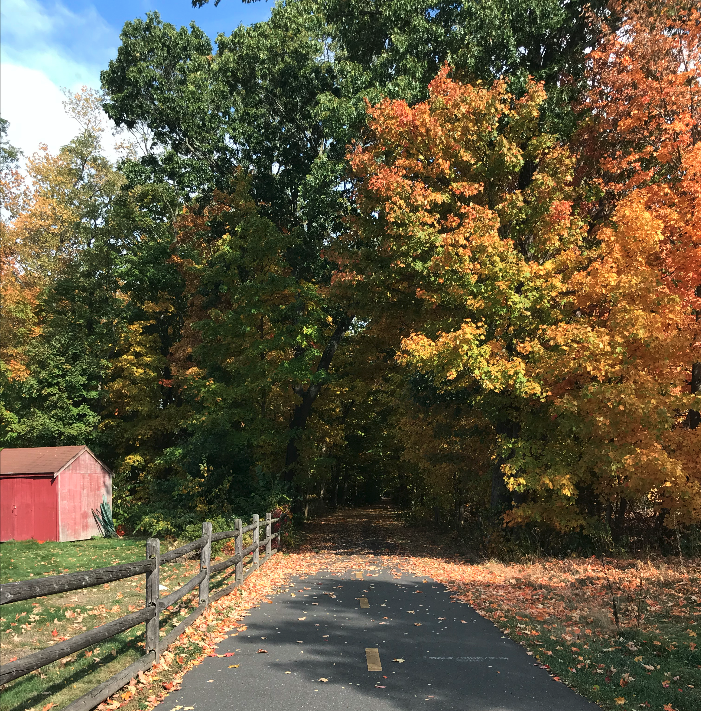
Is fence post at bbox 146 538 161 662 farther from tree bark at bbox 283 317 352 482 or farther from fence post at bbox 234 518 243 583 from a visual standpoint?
tree bark at bbox 283 317 352 482

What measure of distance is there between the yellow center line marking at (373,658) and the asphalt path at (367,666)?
0.12ft

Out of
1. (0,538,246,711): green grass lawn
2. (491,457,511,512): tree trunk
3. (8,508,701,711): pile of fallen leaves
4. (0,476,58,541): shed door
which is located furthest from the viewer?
(491,457,511,512): tree trunk

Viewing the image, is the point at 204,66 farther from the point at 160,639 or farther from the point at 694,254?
the point at 160,639

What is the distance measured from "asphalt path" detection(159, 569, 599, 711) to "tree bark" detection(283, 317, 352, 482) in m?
15.3

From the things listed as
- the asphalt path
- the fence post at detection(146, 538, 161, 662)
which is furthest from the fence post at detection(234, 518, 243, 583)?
the fence post at detection(146, 538, 161, 662)

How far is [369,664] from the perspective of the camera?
7.36 meters

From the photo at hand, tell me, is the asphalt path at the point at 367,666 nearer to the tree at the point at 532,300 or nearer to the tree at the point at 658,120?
the tree at the point at 532,300

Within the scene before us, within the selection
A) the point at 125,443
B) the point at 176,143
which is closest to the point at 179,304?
the point at 125,443

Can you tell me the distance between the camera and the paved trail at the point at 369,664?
604cm

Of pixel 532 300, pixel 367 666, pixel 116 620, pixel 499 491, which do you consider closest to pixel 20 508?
pixel 116 620

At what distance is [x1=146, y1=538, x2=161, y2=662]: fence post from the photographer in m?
7.20

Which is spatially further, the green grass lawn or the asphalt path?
the asphalt path

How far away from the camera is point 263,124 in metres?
24.7

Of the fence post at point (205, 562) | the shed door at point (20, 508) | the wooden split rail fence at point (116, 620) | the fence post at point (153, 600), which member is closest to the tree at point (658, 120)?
the fence post at point (205, 562)
